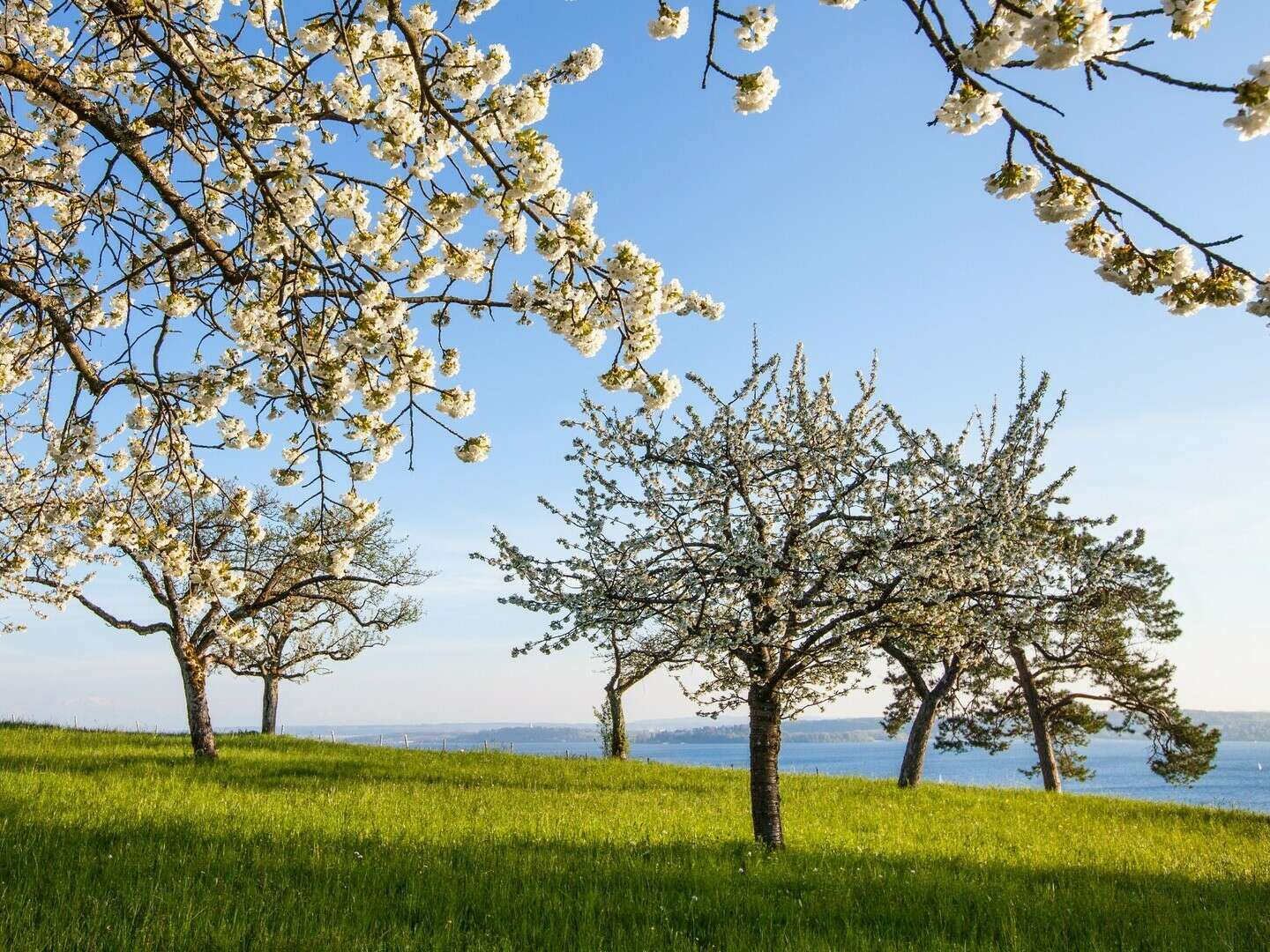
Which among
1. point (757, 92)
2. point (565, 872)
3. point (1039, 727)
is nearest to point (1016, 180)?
point (757, 92)

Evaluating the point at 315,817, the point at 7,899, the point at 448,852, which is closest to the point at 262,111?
the point at 7,899

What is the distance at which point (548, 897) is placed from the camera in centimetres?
742

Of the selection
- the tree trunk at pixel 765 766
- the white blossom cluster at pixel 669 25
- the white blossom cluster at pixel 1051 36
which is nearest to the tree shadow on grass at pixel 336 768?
the tree trunk at pixel 765 766

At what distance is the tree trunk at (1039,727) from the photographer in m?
24.0

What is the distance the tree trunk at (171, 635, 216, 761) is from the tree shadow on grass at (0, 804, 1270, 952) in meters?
8.84

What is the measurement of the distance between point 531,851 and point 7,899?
16.4ft

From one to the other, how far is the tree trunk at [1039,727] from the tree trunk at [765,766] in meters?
15.6

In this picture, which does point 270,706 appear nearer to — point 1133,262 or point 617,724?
point 617,724

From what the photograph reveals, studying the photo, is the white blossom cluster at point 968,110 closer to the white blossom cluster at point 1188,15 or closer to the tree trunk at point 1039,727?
the white blossom cluster at point 1188,15

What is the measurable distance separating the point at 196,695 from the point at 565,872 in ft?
47.6

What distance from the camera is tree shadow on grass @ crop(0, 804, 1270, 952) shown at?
20.1 feet

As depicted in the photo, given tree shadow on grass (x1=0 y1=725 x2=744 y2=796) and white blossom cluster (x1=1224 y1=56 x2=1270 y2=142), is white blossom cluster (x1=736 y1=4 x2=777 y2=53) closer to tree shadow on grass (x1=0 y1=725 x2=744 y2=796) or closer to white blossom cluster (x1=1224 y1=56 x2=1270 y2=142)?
white blossom cluster (x1=1224 y1=56 x2=1270 y2=142)

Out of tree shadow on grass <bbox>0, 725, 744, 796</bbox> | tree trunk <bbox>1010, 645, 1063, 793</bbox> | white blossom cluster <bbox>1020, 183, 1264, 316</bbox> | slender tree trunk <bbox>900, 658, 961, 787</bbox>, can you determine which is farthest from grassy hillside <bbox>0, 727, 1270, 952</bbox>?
tree trunk <bbox>1010, 645, 1063, 793</bbox>

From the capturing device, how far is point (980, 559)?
995cm
